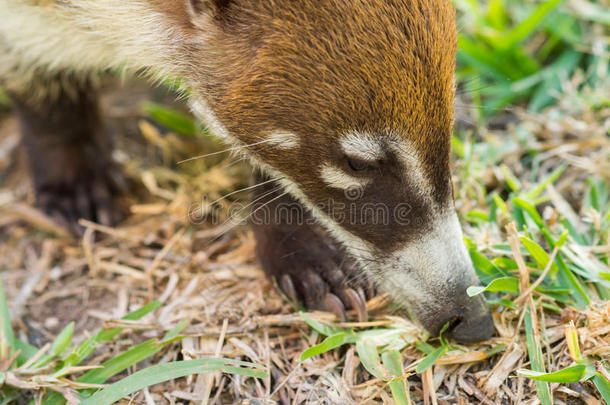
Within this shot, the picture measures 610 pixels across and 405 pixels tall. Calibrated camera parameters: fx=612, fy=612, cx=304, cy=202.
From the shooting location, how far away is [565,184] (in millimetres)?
3000

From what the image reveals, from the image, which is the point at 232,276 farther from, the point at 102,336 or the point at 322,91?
the point at 322,91

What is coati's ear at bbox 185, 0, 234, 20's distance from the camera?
2.17m

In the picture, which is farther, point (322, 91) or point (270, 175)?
point (270, 175)

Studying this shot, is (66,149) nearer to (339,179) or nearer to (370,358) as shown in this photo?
(339,179)

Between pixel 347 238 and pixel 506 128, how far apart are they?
67.8 inches

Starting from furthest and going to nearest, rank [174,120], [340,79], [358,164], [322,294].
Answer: [174,120] → [322,294] → [358,164] → [340,79]

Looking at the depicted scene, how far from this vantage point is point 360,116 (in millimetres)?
2010

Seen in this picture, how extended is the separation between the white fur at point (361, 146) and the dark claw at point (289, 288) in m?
0.76

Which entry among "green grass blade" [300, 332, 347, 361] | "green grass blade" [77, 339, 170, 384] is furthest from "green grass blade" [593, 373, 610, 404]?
"green grass blade" [77, 339, 170, 384]

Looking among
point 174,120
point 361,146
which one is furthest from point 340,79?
point 174,120

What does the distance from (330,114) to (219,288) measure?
3.68ft

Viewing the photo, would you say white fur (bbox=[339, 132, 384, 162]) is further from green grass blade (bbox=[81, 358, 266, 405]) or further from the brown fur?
green grass blade (bbox=[81, 358, 266, 405])

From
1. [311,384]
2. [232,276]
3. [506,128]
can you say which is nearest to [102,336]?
[232,276]

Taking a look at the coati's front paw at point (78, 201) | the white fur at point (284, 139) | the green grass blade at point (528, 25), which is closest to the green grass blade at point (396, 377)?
the white fur at point (284, 139)
